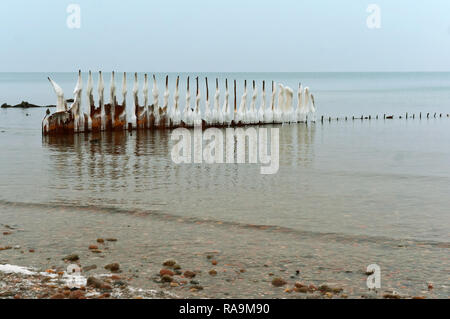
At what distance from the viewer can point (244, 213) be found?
16.5 m

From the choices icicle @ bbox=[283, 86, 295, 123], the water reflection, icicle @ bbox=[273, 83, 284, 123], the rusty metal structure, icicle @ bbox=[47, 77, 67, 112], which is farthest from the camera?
icicle @ bbox=[283, 86, 295, 123]

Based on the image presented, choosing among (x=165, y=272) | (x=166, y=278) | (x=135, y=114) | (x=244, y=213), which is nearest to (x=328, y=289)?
(x=166, y=278)

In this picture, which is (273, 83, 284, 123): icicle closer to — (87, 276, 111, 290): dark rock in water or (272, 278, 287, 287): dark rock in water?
(272, 278, 287, 287): dark rock in water

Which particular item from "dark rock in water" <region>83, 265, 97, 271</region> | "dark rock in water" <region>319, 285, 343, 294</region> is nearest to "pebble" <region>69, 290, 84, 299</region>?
"dark rock in water" <region>83, 265, 97, 271</region>

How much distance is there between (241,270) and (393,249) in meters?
3.84

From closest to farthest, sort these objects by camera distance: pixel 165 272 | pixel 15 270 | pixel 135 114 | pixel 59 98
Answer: pixel 165 272, pixel 15 270, pixel 59 98, pixel 135 114

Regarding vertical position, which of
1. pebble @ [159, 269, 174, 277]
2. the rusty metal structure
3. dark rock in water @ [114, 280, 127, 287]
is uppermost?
the rusty metal structure

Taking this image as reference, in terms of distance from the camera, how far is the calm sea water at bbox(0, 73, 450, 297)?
11203 mm

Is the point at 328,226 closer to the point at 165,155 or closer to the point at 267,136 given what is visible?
the point at 165,155

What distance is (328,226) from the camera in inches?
586

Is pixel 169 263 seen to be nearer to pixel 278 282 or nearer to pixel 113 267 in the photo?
pixel 113 267

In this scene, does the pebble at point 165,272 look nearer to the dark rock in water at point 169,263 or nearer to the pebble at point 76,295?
the dark rock in water at point 169,263
